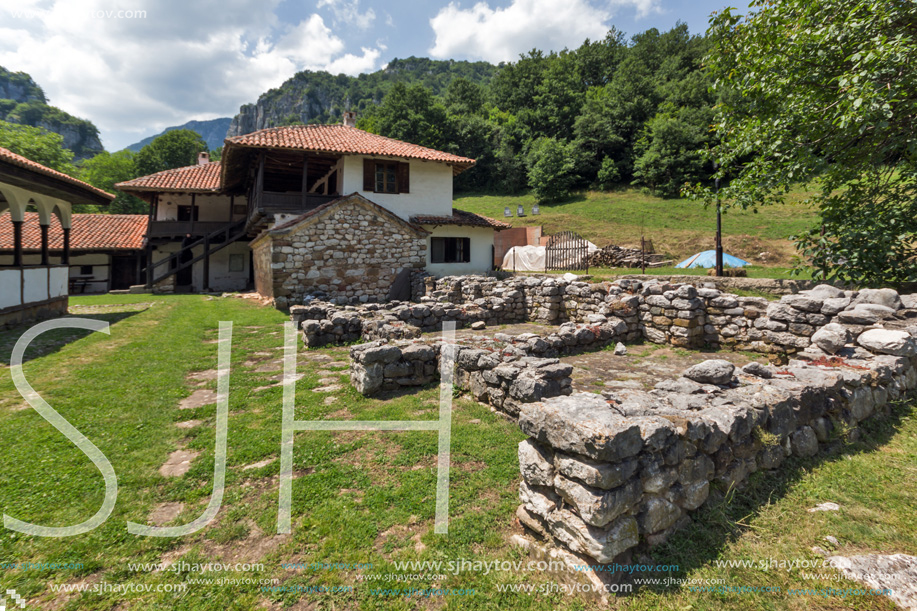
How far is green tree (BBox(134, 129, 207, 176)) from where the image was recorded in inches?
1777

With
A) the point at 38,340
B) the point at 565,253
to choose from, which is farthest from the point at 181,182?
the point at 565,253

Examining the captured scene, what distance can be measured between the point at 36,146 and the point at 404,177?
2950 centimetres

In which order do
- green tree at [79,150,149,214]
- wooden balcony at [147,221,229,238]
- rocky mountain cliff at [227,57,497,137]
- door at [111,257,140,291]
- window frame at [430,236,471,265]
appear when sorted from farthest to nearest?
rocky mountain cliff at [227,57,497,137] → green tree at [79,150,149,214] → door at [111,257,140,291] → wooden balcony at [147,221,229,238] → window frame at [430,236,471,265]

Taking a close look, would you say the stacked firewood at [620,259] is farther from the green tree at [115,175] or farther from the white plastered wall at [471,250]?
the green tree at [115,175]

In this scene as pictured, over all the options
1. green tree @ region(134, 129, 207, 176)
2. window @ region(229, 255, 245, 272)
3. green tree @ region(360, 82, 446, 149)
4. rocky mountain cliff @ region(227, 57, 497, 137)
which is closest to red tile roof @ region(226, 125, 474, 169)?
window @ region(229, 255, 245, 272)

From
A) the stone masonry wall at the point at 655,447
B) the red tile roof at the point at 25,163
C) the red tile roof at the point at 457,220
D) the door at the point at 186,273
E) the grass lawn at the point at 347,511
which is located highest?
the red tile roof at the point at 457,220

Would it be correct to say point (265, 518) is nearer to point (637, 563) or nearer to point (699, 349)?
point (637, 563)

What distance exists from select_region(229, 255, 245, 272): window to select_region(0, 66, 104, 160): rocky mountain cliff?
83070 millimetres

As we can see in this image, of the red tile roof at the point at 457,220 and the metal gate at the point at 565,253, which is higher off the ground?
the red tile roof at the point at 457,220

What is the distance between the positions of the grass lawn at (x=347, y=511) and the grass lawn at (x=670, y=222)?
57.9 feet

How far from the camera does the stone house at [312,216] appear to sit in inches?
637

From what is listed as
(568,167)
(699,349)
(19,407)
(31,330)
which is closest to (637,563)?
(699,349)

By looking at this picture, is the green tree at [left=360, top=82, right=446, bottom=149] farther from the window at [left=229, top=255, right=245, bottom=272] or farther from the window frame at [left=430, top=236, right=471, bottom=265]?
the window frame at [left=430, top=236, right=471, bottom=265]

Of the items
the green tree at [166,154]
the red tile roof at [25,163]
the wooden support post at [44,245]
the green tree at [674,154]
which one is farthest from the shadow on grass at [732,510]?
A: the green tree at [166,154]
